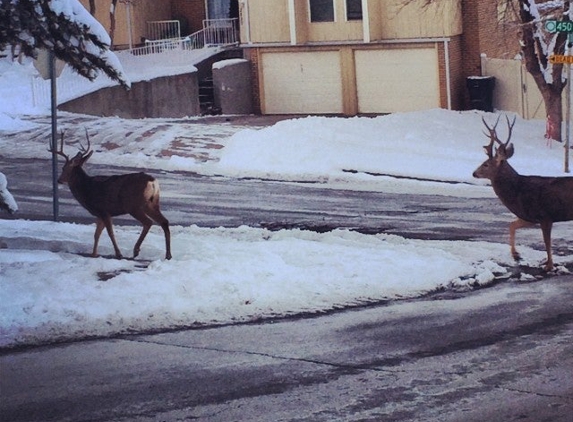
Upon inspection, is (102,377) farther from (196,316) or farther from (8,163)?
(8,163)

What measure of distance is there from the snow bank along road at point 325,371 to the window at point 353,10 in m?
29.7

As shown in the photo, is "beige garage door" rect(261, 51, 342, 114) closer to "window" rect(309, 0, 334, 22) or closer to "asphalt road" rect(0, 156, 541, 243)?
"window" rect(309, 0, 334, 22)

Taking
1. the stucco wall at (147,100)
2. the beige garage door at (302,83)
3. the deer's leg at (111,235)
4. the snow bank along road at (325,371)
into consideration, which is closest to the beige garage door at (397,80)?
the beige garage door at (302,83)

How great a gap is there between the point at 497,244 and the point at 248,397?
8.66 m

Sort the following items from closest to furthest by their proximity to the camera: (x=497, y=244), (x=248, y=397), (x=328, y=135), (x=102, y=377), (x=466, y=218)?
(x=248, y=397), (x=102, y=377), (x=497, y=244), (x=466, y=218), (x=328, y=135)

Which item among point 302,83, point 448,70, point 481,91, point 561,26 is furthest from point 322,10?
point 561,26

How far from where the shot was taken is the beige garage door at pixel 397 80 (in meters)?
41.3

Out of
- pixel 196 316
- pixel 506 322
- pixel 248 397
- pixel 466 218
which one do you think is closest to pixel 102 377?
pixel 248 397

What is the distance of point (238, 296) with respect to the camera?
1323 cm

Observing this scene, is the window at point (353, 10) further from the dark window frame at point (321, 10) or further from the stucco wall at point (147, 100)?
the stucco wall at point (147, 100)

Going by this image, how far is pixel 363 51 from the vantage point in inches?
1670

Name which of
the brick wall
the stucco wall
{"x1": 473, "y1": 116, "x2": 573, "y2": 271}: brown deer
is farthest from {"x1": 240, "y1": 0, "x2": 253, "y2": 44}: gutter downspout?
{"x1": 473, "y1": 116, "x2": 573, "y2": 271}: brown deer

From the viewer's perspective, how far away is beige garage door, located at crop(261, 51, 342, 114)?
43.2 metres

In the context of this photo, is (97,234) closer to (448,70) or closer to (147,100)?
(448,70)
